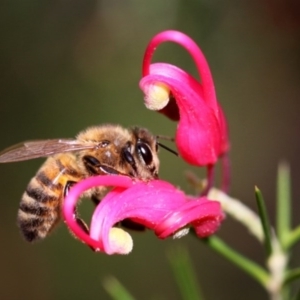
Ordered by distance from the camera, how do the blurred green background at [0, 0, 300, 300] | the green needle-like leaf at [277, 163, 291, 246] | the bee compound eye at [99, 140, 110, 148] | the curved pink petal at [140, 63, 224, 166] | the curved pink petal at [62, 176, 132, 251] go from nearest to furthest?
the curved pink petal at [62, 176, 132, 251] → the curved pink petal at [140, 63, 224, 166] → the bee compound eye at [99, 140, 110, 148] → the green needle-like leaf at [277, 163, 291, 246] → the blurred green background at [0, 0, 300, 300]

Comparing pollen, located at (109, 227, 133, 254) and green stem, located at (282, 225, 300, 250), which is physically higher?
pollen, located at (109, 227, 133, 254)

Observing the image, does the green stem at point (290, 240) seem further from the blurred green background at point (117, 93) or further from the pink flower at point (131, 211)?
the blurred green background at point (117, 93)

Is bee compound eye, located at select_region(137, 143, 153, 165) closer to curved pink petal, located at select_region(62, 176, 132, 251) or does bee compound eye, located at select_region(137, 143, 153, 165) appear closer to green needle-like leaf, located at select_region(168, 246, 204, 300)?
curved pink petal, located at select_region(62, 176, 132, 251)

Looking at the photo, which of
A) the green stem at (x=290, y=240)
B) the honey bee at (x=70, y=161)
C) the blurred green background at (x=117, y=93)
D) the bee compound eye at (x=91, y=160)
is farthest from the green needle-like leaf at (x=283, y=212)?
the blurred green background at (x=117, y=93)

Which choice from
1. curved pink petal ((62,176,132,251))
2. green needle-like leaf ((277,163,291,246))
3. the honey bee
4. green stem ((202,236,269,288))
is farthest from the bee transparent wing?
green needle-like leaf ((277,163,291,246))

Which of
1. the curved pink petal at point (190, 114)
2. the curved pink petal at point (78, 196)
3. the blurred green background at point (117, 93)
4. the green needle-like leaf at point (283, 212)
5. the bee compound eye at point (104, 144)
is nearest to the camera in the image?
the curved pink petal at point (78, 196)

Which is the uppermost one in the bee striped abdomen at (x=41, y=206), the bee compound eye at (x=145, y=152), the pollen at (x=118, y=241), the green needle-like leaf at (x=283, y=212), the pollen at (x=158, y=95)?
the pollen at (x=158, y=95)

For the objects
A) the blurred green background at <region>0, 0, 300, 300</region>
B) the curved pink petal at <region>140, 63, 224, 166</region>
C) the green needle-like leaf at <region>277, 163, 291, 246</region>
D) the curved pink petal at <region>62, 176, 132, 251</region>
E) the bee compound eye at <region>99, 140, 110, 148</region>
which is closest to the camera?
the curved pink petal at <region>62, 176, 132, 251</region>
